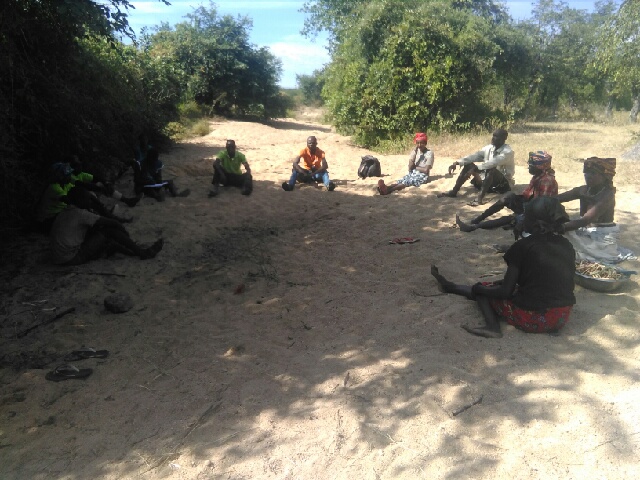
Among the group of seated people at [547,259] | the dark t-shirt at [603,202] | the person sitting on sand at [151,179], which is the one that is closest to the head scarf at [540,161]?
the group of seated people at [547,259]

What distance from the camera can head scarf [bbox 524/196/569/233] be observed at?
3535 mm

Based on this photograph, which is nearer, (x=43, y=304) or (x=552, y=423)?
(x=552, y=423)

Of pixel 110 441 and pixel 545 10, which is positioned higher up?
pixel 545 10

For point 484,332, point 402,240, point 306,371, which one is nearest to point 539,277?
point 484,332

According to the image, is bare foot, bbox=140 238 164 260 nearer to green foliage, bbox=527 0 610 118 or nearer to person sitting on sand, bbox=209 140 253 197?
person sitting on sand, bbox=209 140 253 197

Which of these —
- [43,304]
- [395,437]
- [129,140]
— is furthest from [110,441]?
[129,140]

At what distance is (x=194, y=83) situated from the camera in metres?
20.4

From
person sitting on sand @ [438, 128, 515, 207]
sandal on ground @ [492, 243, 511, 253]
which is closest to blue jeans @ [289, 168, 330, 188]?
person sitting on sand @ [438, 128, 515, 207]

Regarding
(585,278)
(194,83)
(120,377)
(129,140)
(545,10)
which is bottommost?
(120,377)

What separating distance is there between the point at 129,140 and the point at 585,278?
8.71 meters

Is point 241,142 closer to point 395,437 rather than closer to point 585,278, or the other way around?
point 585,278

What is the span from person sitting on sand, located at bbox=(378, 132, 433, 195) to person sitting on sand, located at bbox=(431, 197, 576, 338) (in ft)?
17.1

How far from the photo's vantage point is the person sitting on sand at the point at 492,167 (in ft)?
24.9

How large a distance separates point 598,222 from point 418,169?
4680 millimetres
